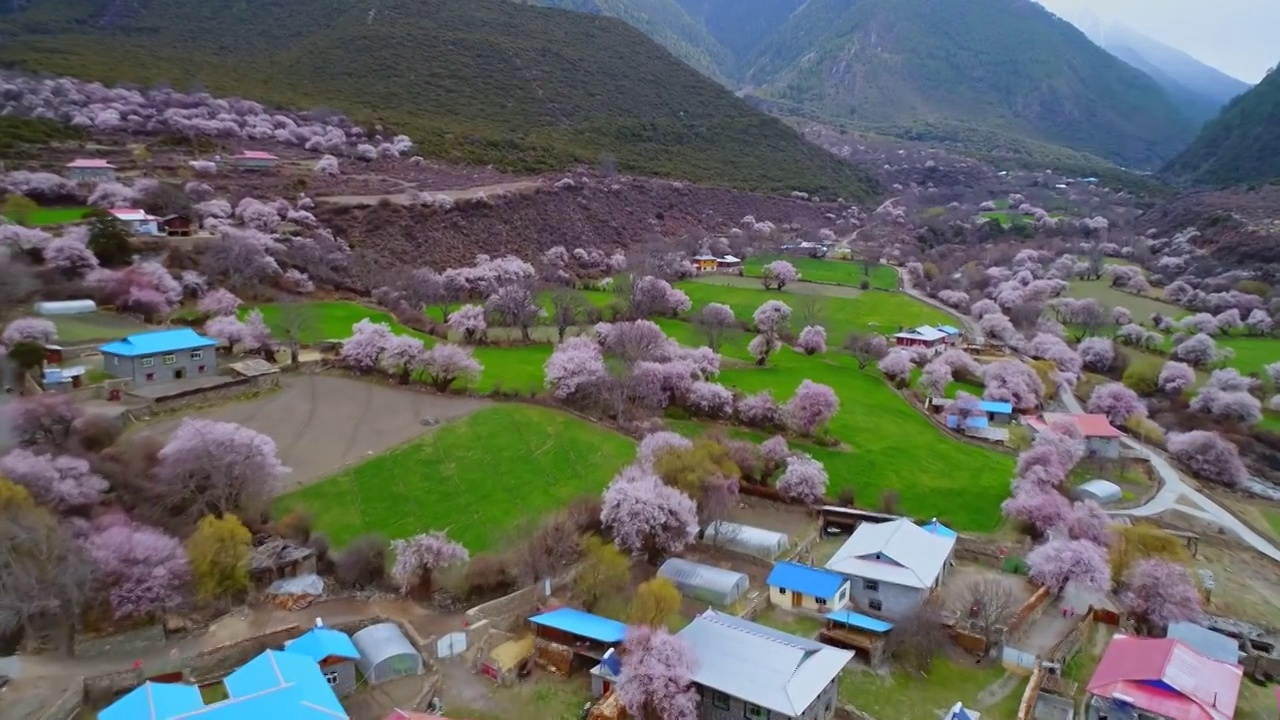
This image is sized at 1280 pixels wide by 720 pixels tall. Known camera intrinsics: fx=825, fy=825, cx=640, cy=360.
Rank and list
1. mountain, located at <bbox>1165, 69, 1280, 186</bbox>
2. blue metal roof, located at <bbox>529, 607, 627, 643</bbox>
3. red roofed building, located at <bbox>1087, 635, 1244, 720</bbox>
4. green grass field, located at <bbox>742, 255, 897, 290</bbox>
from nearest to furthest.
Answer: red roofed building, located at <bbox>1087, 635, 1244, 720</bbox> < blue metal roof, located at <bbox>529, 607, 627, 643</bbox> < green grass field, located at <bbox>742, 255, 897, 290</bbox> < mountain, located at <bbox>1165, 69, 1280, 186</bbox>

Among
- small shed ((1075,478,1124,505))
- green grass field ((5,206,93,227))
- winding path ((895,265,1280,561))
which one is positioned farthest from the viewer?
green grass field ((5,206,93,227))

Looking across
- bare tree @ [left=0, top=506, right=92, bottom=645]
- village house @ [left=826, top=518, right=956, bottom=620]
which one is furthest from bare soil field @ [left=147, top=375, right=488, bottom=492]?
village house @ [left=826, top=518, right=956, bottom=620]

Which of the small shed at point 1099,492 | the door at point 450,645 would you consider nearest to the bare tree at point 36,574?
the door at point 450,645

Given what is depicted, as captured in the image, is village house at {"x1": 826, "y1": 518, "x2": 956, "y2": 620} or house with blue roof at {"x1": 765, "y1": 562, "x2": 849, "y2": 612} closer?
house with blue roof at {"x1": 765, "y1": 562, "x2": 849, "y2": 612}

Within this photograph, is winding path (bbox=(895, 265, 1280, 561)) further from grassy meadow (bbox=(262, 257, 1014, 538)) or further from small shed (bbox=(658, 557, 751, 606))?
small shed (bbox=(658, 557, 751, 606))

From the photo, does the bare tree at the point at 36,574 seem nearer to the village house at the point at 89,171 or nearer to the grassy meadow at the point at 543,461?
the grassy meadow at the point at 543,461

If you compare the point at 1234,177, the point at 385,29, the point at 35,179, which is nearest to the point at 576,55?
the point at 385,29

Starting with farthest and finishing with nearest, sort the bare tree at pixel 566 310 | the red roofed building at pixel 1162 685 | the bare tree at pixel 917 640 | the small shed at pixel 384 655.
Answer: the bare tree at pixel 566 310, the bare tree at pixel 917 640, the small shed at pixel 384 655, the red roofed building at pixel 1162 685
